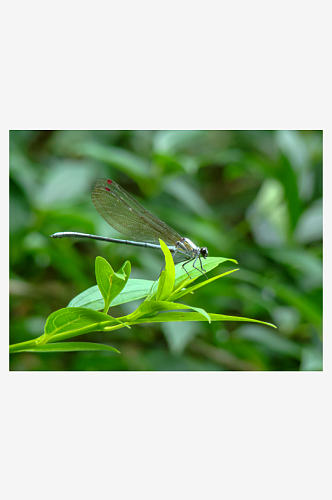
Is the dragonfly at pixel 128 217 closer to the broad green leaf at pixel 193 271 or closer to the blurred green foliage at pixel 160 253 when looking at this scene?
the blurred green foliage at pixel 160 253

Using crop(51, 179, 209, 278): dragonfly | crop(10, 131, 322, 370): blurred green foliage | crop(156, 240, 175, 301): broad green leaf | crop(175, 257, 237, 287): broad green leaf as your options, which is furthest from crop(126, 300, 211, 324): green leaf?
crop(10, 131, 322, 370): blurred green foliage

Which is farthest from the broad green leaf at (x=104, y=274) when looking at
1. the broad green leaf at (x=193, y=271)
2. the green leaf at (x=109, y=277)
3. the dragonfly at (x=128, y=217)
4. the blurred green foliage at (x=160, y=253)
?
the blurred green foliage at (x=160, y=253)

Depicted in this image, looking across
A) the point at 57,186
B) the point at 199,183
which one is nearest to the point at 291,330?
the point at 199,183

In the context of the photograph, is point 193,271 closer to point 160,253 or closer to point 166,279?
point 166,279

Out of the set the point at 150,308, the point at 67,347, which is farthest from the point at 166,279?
the point at 67,347

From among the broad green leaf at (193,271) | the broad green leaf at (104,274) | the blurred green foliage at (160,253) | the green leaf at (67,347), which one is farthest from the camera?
the blurred green foliage at (160,253)

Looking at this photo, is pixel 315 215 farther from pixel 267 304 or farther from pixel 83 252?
pixel 83 252
